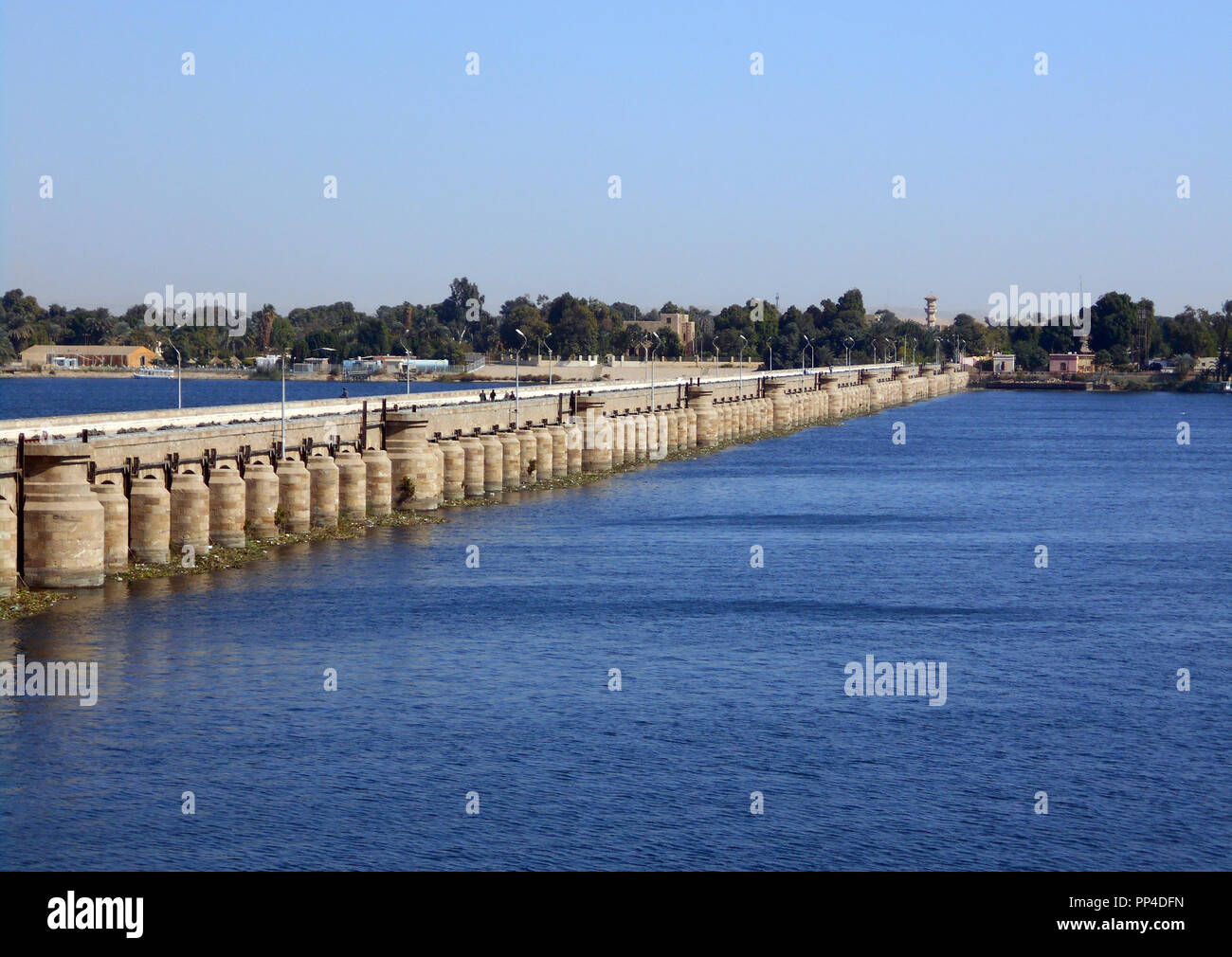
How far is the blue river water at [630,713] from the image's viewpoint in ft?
107

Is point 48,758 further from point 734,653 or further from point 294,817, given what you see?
point 734,653

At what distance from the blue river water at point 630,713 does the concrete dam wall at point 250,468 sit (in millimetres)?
2284

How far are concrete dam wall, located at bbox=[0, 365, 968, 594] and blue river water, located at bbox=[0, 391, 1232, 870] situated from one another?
7.49ft

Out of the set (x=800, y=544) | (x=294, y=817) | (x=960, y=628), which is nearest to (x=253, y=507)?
(x=800, y=544)

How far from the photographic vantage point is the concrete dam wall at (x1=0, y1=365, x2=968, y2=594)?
55500mm

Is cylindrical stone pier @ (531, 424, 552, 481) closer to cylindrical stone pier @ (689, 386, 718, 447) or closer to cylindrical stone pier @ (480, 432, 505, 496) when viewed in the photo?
cylindrical stone pier @ (480, 432, 505, 496)

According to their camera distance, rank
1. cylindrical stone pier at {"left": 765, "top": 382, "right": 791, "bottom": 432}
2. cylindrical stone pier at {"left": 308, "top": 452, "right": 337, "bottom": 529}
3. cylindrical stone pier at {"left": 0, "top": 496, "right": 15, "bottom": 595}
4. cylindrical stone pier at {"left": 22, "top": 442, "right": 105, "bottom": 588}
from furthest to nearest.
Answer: cylindrical stone pier at {"left": 765, "top": 382, "right": 791, "bottom": 432} < cylindrical stone pier at {"left": 308, "top": 452, "right": 337, "bottom": 529} < cylindrical stone pier at {"left": 22, "top": 442, "right": 105, "bottom": 588} < cylindrical stone pier at {"left": 0, "top": 496, "right": 15, "bottom": 595}

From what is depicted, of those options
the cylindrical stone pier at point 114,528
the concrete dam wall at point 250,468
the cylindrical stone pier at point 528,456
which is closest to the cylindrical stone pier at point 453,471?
the concrete dam wall at point 250,468

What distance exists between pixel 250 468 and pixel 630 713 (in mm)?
32480

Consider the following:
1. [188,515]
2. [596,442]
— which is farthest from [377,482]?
[596,442]

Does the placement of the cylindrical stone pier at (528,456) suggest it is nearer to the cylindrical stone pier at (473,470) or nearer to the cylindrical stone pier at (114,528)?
the cylindrical stone pier at (473,470)

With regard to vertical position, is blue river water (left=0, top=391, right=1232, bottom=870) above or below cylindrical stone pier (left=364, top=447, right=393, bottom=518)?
below

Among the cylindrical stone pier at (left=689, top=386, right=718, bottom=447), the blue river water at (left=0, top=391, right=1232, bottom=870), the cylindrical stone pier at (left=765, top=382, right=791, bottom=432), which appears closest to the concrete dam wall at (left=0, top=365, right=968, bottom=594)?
the blue river water at (left=0, top=391, right=1232, bottom=870)

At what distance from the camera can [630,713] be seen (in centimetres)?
4241
